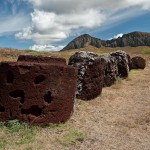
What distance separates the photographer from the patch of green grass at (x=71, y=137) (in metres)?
9.47

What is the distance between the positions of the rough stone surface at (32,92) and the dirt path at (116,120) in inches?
38.7

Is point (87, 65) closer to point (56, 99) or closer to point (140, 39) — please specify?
point (56, 99)

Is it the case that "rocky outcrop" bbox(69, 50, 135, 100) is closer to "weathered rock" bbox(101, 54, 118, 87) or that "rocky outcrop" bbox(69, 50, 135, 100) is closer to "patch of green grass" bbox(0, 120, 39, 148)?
"weathered rock" bbox(101, 54, 118, 87)

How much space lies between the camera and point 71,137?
32.3 feet

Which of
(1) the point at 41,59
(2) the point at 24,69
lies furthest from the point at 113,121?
(2) the point at 24,69

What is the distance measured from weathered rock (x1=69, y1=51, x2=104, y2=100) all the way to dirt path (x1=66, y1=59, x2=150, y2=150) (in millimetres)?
386

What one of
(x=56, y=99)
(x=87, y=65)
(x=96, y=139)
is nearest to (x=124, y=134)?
(x=96, y=139)

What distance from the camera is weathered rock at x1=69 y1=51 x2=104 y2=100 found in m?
14.6

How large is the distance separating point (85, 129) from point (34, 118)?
138 cm

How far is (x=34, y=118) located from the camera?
1050 centimetres

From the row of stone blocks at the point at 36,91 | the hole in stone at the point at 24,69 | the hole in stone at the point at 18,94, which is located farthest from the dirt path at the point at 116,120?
the hole in stone at the point at 24,69

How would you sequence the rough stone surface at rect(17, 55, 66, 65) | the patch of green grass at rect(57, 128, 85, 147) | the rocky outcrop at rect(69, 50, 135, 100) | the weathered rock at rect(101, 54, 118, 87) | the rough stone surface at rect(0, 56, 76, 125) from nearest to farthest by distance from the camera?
the patch of green grass at rect(57, 128, 85, 147) → the rough stone surface at rect(0, 56, 76, 125) → the rough stone surface at rect(17, 55, 66, 65) → the rocky outcrop at rect(69, 50, 135, 100) → the weathered rock at rect(101, 54, 118, 87)

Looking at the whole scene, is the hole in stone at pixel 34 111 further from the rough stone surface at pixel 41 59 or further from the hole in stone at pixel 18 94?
the rough stone surface at pixel 41 59

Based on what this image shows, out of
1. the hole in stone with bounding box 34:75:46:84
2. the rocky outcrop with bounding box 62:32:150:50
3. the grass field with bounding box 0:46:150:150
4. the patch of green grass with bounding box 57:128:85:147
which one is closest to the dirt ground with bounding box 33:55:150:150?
the grass field with bounding box 0:46:150:150
